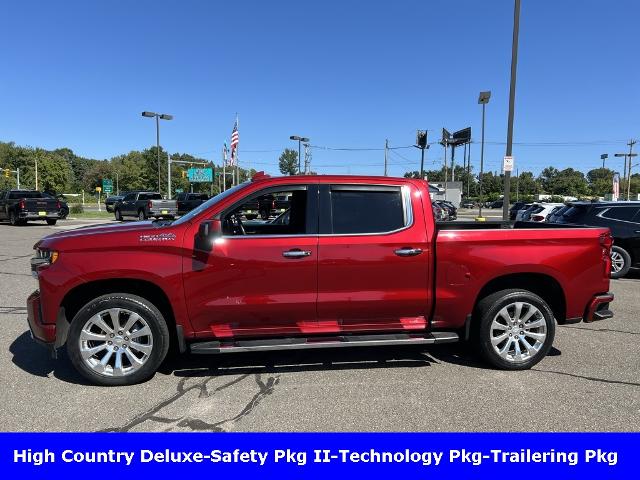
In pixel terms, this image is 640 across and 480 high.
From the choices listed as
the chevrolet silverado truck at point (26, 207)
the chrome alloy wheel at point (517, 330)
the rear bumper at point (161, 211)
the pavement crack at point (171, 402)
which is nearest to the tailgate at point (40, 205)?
the chevrolet silverado truck at point (26, 207)

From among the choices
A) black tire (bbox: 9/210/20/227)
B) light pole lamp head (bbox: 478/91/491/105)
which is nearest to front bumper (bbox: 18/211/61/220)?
black tire (bbox: 9/210/20/227)

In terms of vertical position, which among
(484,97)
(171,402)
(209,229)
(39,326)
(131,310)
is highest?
(484,97)

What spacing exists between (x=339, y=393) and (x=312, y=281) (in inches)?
38.5

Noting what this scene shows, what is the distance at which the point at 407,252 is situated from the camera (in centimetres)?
430

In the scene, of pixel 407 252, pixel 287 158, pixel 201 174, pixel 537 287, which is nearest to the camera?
pixel 407 252

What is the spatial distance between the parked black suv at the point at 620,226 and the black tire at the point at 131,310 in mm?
9282

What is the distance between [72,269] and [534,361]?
429 cm

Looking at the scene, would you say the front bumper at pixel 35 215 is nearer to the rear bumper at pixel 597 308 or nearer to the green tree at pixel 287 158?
the rear bumper at pixel 597 308

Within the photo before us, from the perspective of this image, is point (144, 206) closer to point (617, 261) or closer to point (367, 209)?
point (617, 261)

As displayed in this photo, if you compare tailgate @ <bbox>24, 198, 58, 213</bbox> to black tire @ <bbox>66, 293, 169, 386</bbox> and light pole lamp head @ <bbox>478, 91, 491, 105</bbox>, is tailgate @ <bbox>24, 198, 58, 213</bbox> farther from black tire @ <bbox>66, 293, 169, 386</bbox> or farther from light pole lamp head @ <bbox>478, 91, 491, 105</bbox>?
light pole lamp head @ <bbox>478, 91, 491, 105</bbox>

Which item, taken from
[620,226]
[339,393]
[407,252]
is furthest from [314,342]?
[620,226]

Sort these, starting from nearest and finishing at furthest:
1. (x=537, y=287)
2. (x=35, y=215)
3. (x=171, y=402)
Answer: (x=171, y=402), (x=537, y=287), (x=35, y=215)
